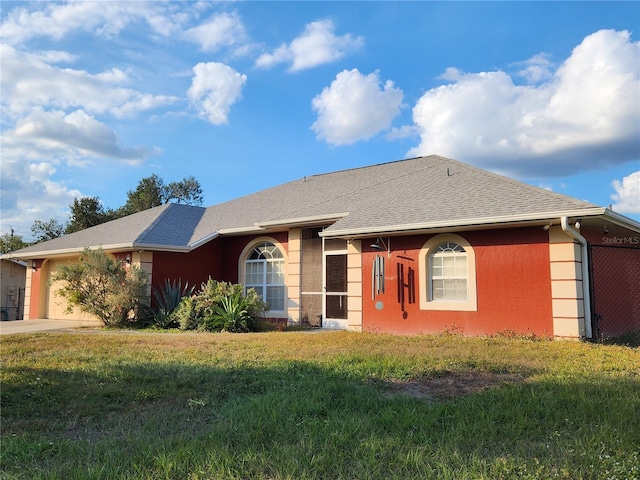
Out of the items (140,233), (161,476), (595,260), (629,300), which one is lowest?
(161,476)

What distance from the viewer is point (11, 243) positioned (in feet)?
134

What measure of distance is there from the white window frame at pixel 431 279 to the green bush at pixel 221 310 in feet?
15.6

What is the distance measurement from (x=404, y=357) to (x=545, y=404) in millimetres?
2874

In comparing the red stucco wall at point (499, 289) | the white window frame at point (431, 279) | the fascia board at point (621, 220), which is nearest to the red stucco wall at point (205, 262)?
the red stucco wall at point (499, 289)

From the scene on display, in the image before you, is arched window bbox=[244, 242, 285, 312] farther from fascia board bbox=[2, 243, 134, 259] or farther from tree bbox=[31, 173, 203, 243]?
tree bbox=[31, 173, 203, 243]

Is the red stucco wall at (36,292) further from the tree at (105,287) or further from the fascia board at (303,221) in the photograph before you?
the fascia board at (303,221)

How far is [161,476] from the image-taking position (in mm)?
3723

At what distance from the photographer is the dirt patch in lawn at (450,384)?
5762 mm

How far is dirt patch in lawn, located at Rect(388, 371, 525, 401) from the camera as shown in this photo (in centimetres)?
576

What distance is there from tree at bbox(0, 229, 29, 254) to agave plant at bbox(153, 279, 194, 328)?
29940mm

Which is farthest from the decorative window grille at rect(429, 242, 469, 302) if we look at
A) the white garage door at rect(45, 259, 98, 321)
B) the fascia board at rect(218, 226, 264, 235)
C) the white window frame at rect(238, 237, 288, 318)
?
the white garage door at rect(45, 259, 98, 321)

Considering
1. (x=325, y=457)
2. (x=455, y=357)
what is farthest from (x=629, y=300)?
(x=325, y=457)

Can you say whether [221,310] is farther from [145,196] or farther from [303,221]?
[145,196]

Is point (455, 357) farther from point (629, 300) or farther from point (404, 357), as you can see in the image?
point (629, 300)
